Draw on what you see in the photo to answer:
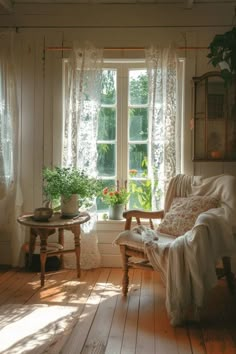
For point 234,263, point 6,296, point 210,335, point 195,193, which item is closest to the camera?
point 210,335

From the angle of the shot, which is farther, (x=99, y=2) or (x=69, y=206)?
(x=99, y=2)

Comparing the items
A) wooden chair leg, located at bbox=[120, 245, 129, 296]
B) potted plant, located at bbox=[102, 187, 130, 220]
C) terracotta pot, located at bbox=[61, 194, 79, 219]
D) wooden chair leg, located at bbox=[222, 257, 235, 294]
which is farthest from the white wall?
wooden chair leg, located at bbox=[222, 257, 235, 294]

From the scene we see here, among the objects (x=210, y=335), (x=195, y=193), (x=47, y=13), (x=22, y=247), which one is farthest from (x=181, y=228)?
(x=47, y=13)

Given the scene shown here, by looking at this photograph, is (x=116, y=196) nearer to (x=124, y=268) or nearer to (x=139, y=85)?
(x=124, y=268)

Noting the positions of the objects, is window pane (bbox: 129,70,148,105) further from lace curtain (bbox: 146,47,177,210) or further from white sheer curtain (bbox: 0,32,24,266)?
white sheer curtain (bbox: 0,32,24,266)

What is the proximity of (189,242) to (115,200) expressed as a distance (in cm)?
134

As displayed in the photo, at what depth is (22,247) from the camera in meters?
3.79

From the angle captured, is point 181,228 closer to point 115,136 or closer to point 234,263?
point 234,263

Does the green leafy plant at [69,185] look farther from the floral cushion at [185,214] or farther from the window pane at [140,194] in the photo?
the floral cushion at [185,214]

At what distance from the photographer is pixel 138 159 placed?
392cm

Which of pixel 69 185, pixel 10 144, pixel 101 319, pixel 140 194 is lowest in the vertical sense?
pixel 101 319

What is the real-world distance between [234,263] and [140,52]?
224cm

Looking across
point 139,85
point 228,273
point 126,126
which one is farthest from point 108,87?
point 228,273

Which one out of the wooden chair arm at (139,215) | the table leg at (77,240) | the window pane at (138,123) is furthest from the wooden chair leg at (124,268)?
the window pane at (138,123)
